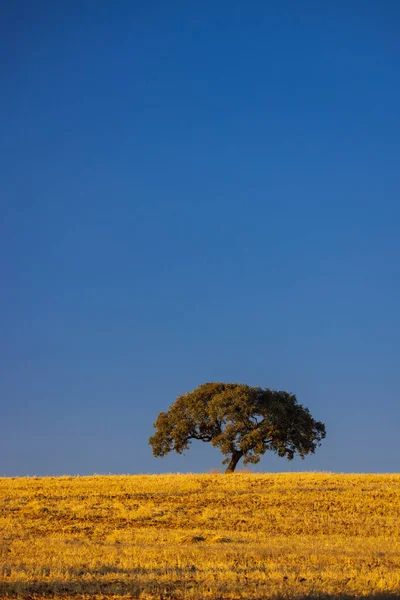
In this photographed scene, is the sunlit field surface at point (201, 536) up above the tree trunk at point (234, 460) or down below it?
below

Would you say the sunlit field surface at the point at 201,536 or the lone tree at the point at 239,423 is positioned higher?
the lone tree at the point at 239,423

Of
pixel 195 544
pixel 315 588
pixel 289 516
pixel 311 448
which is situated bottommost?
pixel 315 588

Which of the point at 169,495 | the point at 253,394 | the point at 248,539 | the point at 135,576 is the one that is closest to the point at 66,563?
the point at 135,576

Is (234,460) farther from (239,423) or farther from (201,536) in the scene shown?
(201,536)

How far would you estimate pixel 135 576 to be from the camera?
57.6 ft

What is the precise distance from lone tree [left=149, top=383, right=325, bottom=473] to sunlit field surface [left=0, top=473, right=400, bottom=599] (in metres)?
9.01

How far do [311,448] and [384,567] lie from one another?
3984 centimetres

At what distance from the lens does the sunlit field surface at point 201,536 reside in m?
16.5

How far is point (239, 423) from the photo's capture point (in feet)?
183

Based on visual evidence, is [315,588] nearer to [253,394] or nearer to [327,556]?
[327,556]

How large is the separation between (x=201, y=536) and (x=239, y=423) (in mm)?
30147

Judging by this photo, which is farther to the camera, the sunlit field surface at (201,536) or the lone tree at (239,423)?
the lone tree at (239,423)

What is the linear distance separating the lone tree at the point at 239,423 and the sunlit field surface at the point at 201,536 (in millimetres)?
9009

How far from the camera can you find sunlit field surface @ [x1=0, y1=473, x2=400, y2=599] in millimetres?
16500
